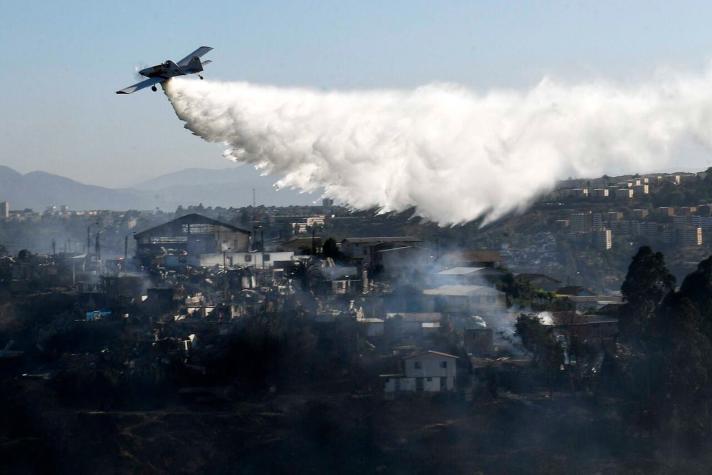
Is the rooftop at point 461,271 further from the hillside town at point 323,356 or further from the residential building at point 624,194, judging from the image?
the residential building at point 624,194

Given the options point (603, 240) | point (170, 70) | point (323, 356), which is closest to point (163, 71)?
point (170, 70)

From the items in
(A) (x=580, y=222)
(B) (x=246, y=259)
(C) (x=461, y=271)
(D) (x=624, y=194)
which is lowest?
(C) (x=461, y=271)

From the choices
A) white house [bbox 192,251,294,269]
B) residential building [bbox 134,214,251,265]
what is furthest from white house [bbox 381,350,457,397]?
residential building [bbox 134,214,251,265]

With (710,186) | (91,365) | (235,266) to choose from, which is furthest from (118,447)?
(710,186)

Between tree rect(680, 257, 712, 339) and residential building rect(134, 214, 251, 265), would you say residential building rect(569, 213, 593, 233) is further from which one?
tree rect(680, 257, 712, 339)

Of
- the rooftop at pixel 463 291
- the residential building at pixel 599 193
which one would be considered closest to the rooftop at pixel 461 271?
the rooftop at pixel 463 291

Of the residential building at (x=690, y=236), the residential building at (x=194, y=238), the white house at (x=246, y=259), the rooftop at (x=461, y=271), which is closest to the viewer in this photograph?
the rooftop at (x=461, y=271)

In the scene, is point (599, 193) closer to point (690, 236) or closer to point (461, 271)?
point (690, 236)
